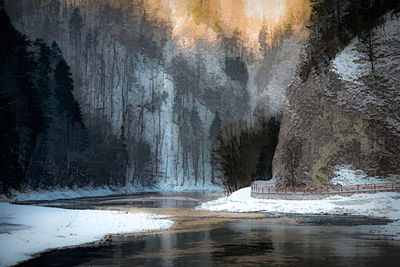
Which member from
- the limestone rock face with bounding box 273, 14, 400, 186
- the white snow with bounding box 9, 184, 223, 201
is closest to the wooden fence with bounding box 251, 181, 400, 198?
the limestone rock face with bounding box 273, 14, 400, 186

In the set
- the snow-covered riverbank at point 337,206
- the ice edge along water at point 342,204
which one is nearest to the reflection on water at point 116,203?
the ice edge along water at point 342,204

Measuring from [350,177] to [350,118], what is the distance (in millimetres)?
6329

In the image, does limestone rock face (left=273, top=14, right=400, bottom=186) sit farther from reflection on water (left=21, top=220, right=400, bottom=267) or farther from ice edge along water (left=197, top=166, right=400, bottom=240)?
reflection on water (left=21, top=220, right=400, bottom=267)

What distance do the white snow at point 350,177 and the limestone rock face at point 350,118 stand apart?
0.44 metres

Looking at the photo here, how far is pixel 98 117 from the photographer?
128125 millimetres

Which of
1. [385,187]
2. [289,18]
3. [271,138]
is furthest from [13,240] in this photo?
[289,18]

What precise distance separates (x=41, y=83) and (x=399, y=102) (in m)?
56.3

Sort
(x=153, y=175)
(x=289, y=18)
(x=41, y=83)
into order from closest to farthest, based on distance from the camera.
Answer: (x=41, y=83), (x=153, y=175), (x=289, y=18)

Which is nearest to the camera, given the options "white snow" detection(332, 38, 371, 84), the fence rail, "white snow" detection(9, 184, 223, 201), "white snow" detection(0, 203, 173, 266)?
"white snow" detection(0, 203, 173, 266)

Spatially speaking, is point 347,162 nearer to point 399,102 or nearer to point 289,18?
point 399,102

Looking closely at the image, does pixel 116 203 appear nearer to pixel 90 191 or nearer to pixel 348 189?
pixel 348 189

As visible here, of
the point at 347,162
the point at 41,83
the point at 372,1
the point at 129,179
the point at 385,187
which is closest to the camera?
the point at 385,187

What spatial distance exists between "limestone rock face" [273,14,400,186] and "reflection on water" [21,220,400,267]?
1011 inches

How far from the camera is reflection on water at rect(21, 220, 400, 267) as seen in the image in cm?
1476
